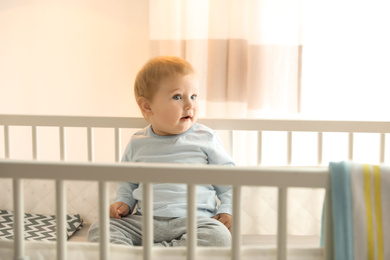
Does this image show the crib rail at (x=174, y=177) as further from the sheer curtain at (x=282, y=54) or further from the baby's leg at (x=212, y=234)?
the sheer curtain at (x=282, y=54)

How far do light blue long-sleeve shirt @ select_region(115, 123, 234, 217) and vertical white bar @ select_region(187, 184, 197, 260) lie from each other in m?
0.41

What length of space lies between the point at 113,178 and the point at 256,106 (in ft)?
3.57

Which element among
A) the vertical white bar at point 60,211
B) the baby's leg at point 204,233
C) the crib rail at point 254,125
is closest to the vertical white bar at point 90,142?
the crib rail at point 254,125

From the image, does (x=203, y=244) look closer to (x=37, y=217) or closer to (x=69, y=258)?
(x=69, y=258)

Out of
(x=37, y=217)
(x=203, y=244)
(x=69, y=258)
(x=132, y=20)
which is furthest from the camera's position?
(x=132, y=20)

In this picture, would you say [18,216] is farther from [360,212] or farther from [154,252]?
[360,212]

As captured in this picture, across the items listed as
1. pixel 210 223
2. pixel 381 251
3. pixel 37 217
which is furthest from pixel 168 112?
pixel 381 251

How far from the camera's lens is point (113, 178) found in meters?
Answer: 0.89

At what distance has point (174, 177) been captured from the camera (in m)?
0.88

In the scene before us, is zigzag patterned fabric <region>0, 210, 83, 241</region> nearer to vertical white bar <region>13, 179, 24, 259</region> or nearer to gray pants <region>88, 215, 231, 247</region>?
gray pants <region>88, 215, 231, 247</region>

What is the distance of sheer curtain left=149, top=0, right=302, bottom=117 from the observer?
1899 millimetres

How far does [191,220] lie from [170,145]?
1.80ft

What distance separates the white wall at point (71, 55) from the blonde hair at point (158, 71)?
0.74 meters

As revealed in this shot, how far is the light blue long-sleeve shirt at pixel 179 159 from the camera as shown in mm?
1337
